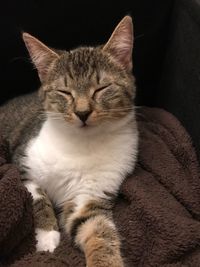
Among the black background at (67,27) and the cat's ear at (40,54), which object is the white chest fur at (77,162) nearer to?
the cat's ear at (40,54)

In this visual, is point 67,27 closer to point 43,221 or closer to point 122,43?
point 122,43

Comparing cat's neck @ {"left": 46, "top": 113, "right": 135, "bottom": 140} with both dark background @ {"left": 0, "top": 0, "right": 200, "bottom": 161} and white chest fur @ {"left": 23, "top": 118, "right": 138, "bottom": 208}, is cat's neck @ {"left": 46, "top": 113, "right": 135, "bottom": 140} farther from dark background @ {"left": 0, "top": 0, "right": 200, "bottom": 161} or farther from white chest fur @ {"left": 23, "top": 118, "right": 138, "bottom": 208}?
dark background @ {"left": 0, "top": 0, "right": 200, "bottom": 161}

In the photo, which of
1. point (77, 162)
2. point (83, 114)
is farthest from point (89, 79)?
point (77, 162)

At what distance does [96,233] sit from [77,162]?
248 millimetres

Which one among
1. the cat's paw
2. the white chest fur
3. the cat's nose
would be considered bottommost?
the cat's paw

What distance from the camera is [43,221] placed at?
132 centimetres

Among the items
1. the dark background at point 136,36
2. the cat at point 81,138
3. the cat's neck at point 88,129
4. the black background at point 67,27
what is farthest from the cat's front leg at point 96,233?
the black background at point 67,27

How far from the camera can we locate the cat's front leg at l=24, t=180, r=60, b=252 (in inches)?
49.9

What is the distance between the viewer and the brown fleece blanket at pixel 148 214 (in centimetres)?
117

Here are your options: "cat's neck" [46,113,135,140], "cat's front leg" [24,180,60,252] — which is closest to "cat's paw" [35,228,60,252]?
"cat's front leg" [24,180,60,252]

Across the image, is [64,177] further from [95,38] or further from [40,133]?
[95,38]

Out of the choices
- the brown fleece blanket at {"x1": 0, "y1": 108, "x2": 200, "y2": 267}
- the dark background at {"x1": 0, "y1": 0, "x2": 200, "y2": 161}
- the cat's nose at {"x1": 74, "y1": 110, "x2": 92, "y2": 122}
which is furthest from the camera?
the dark background at {"x1": 0, "y1": 0, "x2": 200, "y2": 161}

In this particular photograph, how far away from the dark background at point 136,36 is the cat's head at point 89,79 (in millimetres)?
269

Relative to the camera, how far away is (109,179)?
4.60 ft
